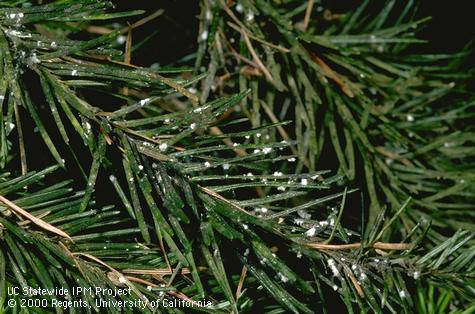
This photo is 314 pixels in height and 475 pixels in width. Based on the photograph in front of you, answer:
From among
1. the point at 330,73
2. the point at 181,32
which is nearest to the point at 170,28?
the point at 181,32

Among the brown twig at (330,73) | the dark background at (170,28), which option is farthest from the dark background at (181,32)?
the brown twig at (330,73)

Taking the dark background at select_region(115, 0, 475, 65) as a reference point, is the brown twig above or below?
below

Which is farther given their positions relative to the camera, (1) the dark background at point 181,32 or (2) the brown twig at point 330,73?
(2) the brown twig at point 330,73

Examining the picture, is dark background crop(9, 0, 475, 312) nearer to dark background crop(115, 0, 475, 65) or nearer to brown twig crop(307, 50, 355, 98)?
dark background crop(115, 0, 475, 65)

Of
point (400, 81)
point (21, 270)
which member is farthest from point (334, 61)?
point (21, 270)

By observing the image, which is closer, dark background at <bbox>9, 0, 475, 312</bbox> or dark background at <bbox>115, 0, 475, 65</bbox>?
dark background at <bbox>9, 0, 475, 312</bbox>

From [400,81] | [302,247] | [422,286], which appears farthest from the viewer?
[400,81]

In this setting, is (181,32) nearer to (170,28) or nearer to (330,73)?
(170,28)

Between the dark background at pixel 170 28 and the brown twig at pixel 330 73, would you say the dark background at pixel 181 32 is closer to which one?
the dark background at pixel 170 28

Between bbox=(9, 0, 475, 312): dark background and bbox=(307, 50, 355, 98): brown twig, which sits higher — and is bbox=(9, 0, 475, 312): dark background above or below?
above

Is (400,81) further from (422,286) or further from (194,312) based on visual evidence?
(194,312)

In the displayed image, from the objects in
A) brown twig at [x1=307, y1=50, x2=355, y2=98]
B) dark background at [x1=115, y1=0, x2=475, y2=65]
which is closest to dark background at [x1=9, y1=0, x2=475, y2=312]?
dark background at [x1=115, y1=0, x2=475, y2=65]
